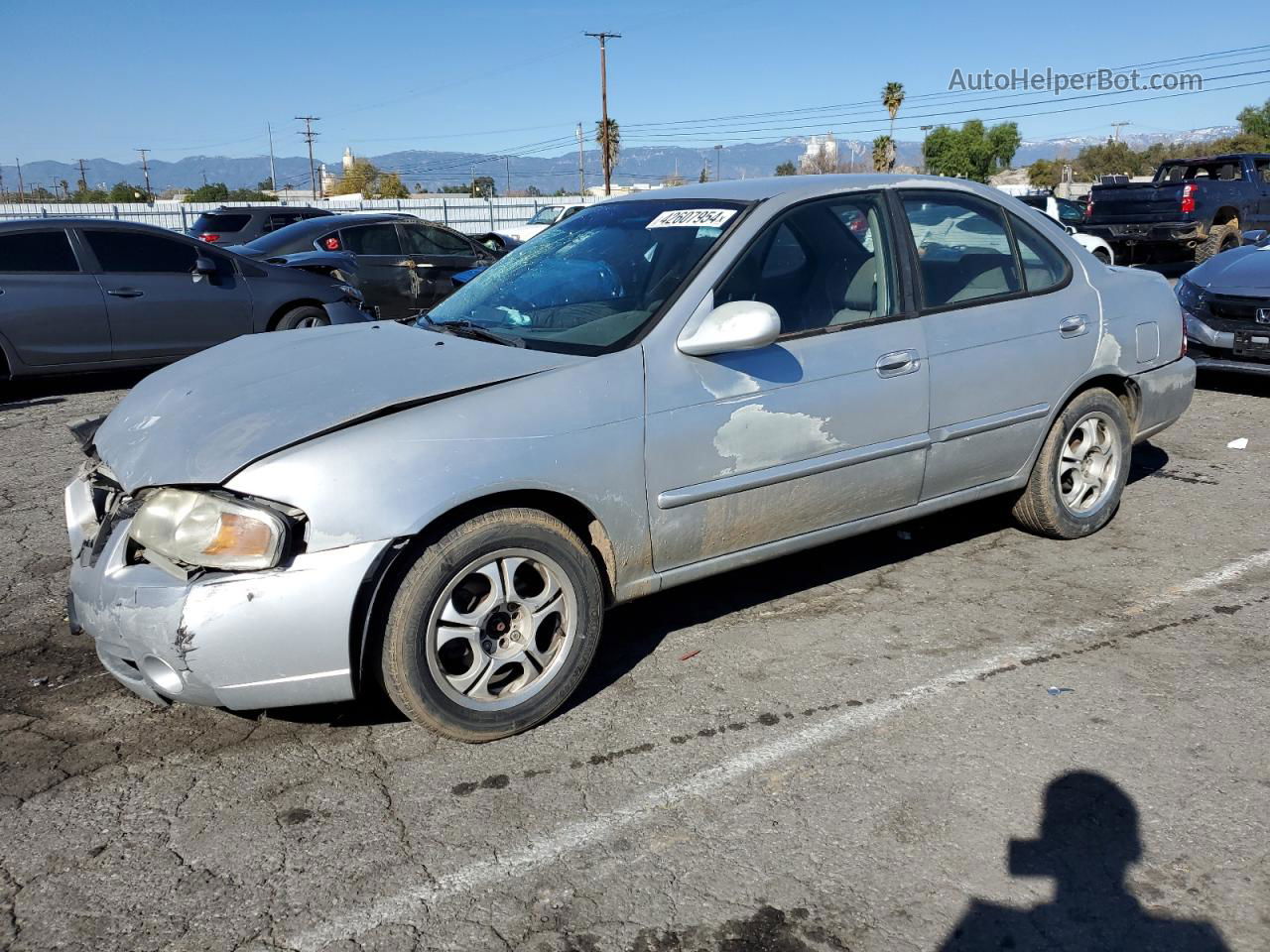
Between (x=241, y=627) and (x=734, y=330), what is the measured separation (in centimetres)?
177

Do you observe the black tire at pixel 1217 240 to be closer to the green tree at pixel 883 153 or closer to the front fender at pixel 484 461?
the front fender at pixel 484 461

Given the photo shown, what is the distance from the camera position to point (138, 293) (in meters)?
9.02

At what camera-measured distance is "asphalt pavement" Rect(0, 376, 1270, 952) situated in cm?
258

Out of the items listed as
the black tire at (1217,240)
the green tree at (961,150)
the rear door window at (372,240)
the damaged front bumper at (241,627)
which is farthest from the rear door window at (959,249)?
the green tree at (961,150)

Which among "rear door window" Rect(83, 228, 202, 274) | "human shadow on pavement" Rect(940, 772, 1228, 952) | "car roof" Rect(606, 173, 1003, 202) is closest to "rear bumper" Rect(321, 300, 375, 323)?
"rear door window" Rect(83, 228, 202, 274)

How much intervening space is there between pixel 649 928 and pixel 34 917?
145 cm

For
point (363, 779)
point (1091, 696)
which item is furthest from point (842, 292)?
point (363, 779)

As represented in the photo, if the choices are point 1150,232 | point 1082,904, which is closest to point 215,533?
point 1082,904

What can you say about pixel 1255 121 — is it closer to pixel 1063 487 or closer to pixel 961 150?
pixel 961 150

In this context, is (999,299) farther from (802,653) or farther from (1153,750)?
(1153,750)

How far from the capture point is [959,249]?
461 centimetres

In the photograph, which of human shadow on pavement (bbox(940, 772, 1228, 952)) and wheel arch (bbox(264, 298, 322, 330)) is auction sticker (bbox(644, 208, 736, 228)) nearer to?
human shadow on pavement (bbox(940, 772, 1228, 952))

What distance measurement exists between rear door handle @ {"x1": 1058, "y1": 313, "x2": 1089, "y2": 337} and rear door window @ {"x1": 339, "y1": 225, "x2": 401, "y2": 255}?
9.79 metres

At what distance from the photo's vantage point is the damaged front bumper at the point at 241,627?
298 cm
